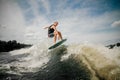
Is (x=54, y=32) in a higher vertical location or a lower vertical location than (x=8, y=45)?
lower

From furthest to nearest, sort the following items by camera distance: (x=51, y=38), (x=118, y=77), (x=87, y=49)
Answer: (x=51, y=38), (x=87, y=49), (x=118, y=77)

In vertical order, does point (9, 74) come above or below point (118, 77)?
above

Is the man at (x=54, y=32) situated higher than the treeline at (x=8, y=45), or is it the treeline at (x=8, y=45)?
the treeline at (x=8, y=45)

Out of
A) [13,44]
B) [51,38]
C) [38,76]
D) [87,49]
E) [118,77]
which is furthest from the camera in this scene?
[13,44]

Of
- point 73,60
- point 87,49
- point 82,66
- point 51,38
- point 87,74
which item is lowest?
point 87,74

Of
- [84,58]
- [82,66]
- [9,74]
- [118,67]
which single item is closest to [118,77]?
[118,67]

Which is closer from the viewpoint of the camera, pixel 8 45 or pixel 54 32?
pixel 54 32

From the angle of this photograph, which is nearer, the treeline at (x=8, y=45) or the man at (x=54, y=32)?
the man at (x=54, y=32)

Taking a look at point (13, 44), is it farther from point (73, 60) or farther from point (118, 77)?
point (118, 77)

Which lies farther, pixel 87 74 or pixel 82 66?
pixel 82 66

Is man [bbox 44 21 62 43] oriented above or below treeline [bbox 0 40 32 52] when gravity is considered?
below

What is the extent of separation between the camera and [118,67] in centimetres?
552

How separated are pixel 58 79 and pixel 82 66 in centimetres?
149

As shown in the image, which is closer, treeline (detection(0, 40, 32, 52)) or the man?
the man
